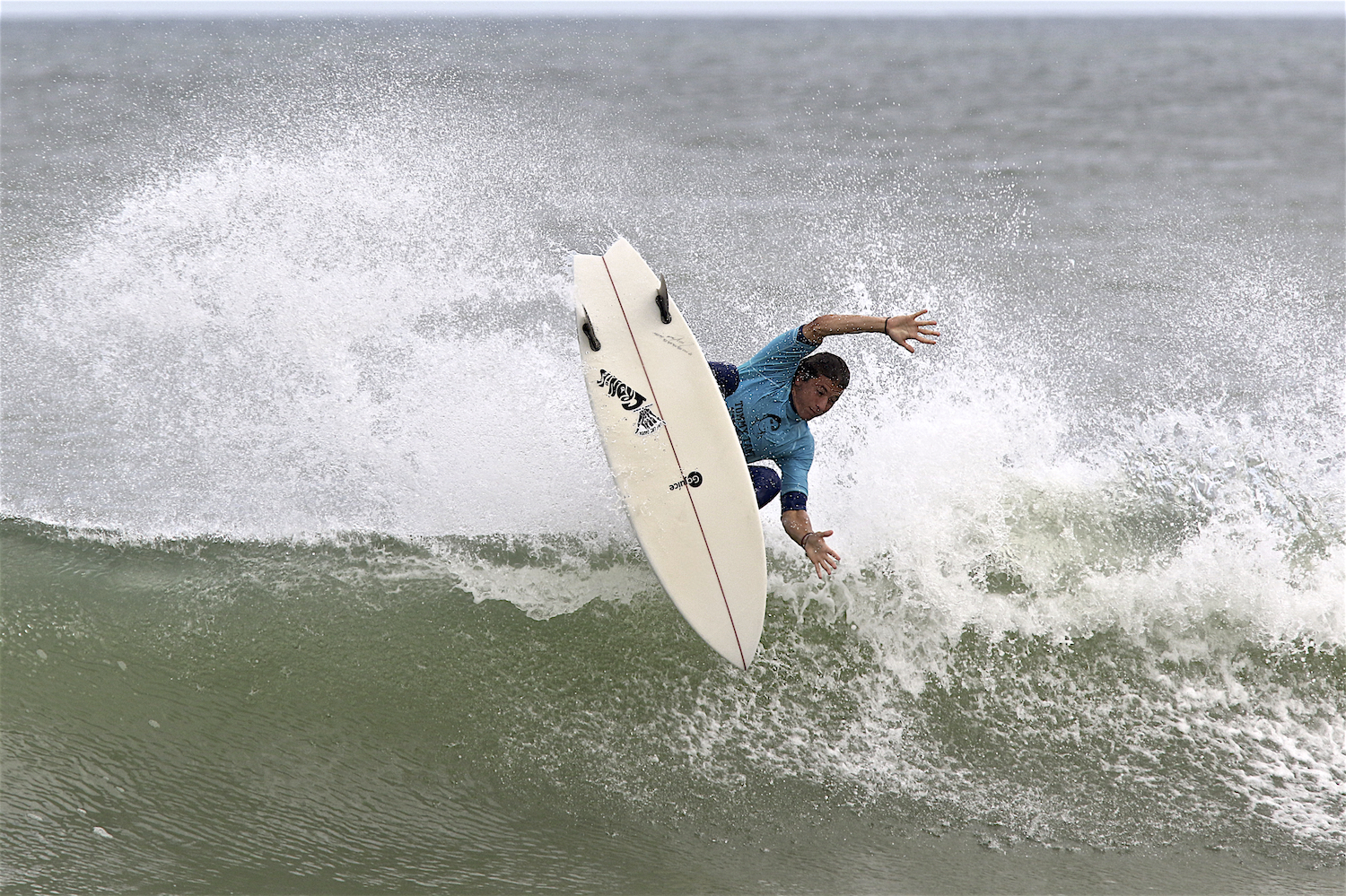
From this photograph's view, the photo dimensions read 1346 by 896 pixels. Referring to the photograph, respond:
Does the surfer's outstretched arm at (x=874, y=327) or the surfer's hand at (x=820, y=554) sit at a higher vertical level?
the surfer's outstretched arm at (x=874, y=327)

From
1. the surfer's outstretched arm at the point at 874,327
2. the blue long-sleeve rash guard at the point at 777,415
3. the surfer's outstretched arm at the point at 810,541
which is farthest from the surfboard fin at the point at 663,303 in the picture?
the surfer's outstretched arm at the point at 810,541

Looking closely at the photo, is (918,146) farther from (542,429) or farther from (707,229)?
(542,429)

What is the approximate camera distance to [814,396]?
466 centimetres

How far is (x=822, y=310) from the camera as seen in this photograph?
29.2 ft

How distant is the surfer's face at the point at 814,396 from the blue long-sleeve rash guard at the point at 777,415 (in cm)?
6

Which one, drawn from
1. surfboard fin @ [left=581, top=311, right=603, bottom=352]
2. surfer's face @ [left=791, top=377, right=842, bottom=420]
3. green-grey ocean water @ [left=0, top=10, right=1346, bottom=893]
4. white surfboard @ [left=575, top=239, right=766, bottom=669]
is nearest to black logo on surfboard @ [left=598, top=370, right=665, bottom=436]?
white surfboard @ [left=575, top=239, right=766, bottom=669]

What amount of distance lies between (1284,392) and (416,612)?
7197 millimetres

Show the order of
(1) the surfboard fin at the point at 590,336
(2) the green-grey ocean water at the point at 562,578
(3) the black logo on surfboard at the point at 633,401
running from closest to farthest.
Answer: (2) the green-grey ocean water at the point at 562,578, (3) the black logo on surfboard at the point at 633,401, (1) the surfboard fin at the point at 590,336

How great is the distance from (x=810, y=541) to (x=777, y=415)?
0.73 m

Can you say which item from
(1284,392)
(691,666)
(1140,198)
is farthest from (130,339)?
(1140,198)

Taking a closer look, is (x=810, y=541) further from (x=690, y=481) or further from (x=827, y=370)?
(x=827, y=370)

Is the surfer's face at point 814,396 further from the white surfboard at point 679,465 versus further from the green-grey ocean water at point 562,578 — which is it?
the green-grey ocean water at point 562,578

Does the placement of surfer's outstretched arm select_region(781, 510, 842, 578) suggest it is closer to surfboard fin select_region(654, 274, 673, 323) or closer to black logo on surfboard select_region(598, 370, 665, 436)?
black logo on surfboard select_region(598, 370, 665, 436)

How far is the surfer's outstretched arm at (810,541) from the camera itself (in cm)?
431
